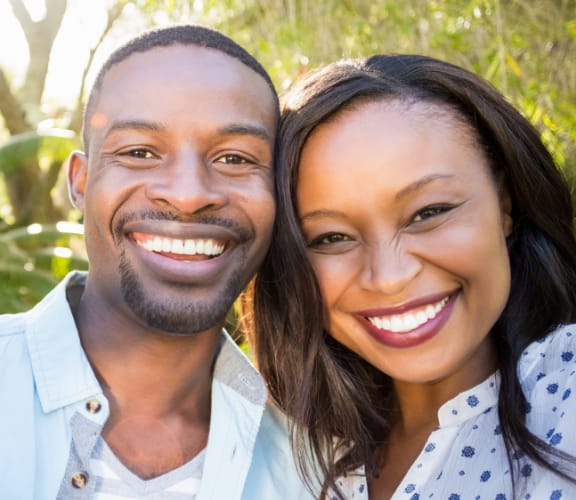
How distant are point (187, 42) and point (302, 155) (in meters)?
0.58

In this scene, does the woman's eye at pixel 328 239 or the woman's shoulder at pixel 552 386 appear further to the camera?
the woman's eye at pixel 328 239

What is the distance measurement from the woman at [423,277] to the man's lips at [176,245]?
235mm

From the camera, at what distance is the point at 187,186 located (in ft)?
8.46

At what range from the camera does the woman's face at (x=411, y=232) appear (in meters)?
2.38

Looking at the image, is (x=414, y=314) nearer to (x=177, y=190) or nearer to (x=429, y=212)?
(x=429, y=212)

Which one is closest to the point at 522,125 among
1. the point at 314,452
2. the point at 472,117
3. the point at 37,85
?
the point at 472,117

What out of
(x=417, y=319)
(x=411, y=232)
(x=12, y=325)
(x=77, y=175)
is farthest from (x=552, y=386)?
(x=77, y=175)

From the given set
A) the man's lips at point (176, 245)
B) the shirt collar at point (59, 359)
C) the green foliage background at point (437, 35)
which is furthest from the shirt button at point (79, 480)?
the green foliage background at point (437, 35)

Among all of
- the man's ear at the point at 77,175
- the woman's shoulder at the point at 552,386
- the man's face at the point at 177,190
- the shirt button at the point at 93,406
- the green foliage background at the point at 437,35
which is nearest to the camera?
the woman's shoulder at the point at 552,386

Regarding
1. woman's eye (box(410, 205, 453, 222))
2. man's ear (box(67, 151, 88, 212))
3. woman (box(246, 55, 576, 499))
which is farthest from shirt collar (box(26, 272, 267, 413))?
woman's eye (box(410, 205, 453, 222))

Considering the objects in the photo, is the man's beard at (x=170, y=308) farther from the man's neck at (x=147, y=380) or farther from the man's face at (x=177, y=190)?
the man's neck at (x=147, y=380)

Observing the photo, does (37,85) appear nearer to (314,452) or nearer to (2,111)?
(2,111)

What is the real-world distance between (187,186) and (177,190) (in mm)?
33

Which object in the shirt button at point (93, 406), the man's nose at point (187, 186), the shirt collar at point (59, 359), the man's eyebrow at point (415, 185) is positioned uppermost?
the man's eyebrow at point (415, 185)
